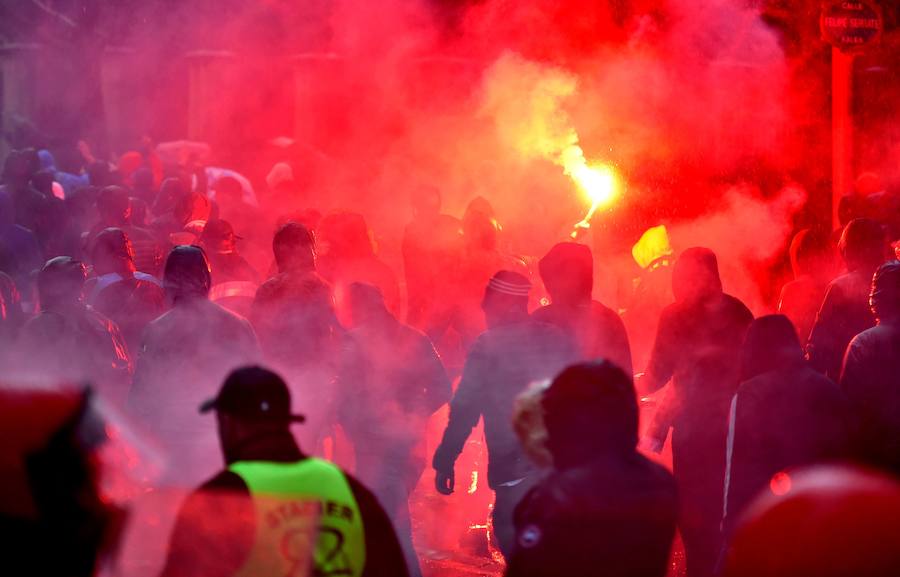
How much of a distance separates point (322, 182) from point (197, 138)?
344cm

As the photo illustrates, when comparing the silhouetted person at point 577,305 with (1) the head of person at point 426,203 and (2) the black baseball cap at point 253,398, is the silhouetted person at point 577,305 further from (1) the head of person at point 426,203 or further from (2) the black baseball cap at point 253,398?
(1) the head of person at point 426,203

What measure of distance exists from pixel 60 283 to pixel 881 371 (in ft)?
13.0

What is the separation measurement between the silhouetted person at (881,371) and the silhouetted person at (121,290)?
12.4 ft

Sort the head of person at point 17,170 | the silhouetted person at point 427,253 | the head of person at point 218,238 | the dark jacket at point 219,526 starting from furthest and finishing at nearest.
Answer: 1. the head of person at point 17,170
2. the silhouetted person at point 427,253
3. the head of person at point 218,238
4. the dark jacket at point 219,526

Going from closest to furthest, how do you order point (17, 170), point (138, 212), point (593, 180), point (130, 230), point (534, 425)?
point (534, 425) < point (130, 230) < point (17, 170) < point (138, 212) < point (593, 180)

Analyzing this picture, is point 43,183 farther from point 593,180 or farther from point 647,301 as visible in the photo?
point 647,301

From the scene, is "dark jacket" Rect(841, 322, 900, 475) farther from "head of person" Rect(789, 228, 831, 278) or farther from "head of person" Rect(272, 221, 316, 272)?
"head of person" Rect(272, 221, 316, 272)

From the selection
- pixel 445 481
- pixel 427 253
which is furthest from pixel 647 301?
pixel 445 481

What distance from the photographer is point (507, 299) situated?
5.32 metres

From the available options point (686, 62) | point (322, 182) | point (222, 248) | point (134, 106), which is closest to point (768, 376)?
point (222, 248)

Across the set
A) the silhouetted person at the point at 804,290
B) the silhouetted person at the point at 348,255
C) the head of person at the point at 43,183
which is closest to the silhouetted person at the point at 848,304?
the silhouetted person at the point at 804,290

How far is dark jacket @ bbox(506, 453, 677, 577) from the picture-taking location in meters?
3.03

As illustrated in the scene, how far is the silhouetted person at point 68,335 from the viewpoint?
5.75m

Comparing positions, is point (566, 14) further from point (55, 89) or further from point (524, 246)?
point (55, 89)
